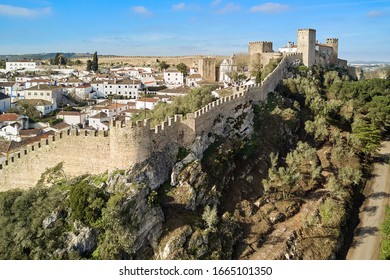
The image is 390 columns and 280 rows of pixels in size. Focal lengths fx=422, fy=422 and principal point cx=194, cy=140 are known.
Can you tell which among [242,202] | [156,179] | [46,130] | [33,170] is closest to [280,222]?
[242,202]

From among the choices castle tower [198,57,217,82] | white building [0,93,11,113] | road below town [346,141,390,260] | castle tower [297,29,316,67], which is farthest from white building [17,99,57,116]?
road below town [346,141,390,260]

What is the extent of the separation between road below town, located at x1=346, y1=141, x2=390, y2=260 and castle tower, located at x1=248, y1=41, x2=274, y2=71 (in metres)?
18.0

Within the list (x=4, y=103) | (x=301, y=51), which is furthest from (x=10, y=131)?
(x=301, y=51)

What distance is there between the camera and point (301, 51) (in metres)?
41.5

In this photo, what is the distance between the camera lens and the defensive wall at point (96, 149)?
16078 millimetres

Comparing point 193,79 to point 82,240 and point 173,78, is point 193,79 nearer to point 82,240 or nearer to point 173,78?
point 173,78

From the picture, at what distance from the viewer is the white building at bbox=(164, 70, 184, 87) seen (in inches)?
2035

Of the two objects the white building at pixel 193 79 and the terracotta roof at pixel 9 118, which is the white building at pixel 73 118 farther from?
the white building at pixel 193 79

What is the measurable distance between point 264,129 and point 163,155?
10100mm

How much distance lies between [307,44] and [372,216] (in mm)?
24262

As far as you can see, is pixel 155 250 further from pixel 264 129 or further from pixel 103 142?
pixel 264 129

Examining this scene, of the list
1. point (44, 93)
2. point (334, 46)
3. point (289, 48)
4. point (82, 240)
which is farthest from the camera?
point (334, 46)

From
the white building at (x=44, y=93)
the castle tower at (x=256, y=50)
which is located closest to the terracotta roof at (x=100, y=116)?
the white building at (x=44, y=93)

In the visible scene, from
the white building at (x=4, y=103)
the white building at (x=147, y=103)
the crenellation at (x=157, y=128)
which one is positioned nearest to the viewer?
the crenellation at (x=157, y=128)
